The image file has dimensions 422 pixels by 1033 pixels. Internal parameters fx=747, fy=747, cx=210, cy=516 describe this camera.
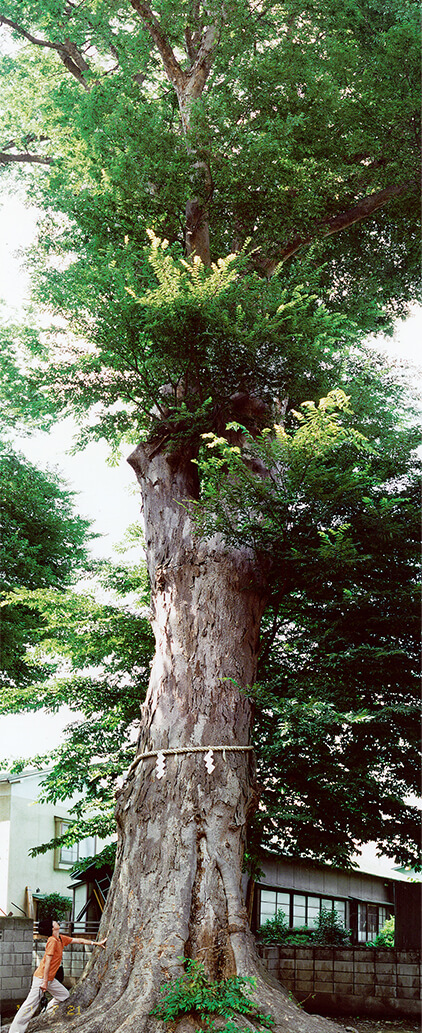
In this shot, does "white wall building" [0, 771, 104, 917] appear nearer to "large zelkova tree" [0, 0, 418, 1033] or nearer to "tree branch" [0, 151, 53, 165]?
"large zelkova tree" [0, 0, 418, 1033]

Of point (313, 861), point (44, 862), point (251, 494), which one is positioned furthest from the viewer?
point (44, 862)

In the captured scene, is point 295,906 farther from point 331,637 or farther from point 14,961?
point 331,637

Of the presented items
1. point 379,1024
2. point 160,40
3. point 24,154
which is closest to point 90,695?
point 379,1024

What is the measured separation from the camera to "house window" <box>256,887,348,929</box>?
14.1 metres

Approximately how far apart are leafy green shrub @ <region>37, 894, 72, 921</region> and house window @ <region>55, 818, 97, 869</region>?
5.03 ft

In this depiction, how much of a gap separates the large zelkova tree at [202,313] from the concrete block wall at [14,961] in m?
2.69

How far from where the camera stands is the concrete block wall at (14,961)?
27.4ft

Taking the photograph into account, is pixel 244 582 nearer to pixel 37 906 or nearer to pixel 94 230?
pixel 94 230

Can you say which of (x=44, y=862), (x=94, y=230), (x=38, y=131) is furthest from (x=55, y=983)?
(x=44, y=862)

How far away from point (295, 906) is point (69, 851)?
313 inches

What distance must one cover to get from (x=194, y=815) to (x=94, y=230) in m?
7.21

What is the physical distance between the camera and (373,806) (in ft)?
26.9

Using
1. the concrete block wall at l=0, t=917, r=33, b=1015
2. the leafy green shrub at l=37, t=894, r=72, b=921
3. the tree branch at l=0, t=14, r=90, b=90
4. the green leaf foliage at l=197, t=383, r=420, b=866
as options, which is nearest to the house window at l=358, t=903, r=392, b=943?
the leafy green shrub at l=37, t=894, r=72, b=921

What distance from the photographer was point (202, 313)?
775 cm
